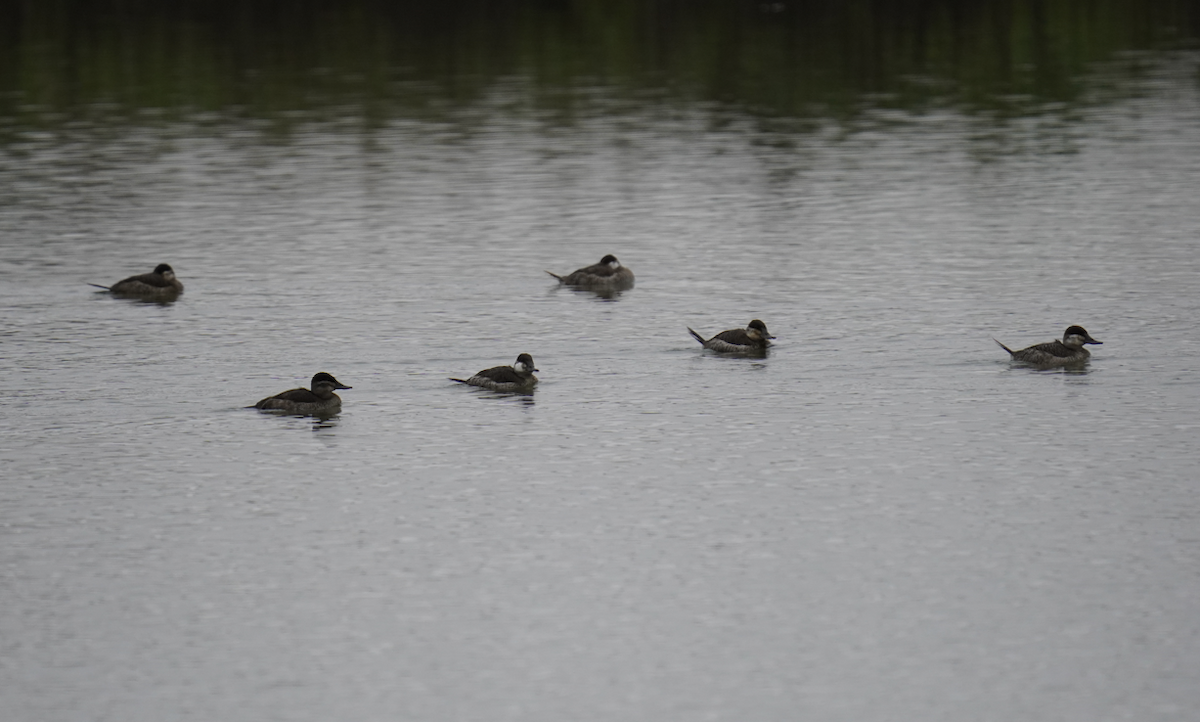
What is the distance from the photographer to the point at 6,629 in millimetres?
14883

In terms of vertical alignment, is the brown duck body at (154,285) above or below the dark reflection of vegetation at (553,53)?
below

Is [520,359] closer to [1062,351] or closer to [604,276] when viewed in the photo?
[1062,351]

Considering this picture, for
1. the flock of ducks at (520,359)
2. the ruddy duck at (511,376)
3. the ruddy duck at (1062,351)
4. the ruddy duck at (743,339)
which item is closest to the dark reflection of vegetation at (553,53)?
the flock of ducks at (520,359)

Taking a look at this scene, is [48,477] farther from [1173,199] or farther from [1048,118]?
[1048,118]

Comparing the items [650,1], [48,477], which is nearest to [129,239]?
[48,477]

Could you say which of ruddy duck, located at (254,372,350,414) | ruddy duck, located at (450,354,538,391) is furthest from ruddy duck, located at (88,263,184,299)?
ruddy duck, located at (450,354,538,391)

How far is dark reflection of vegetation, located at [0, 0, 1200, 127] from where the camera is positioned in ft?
186

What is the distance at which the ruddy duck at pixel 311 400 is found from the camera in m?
21.4

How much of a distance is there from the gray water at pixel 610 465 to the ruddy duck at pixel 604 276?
30cm

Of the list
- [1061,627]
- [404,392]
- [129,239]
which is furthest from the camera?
[129,239]

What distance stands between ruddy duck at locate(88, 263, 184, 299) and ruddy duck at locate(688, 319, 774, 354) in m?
9.03

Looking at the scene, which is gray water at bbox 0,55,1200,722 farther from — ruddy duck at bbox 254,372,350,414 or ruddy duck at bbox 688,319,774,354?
ruddy duck at bbox 254,372,350,414

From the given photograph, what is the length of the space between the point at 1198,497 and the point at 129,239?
22.5 meters

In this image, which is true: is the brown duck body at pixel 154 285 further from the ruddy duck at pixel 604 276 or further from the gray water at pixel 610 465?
the ruddy duck at pixel 604 276
